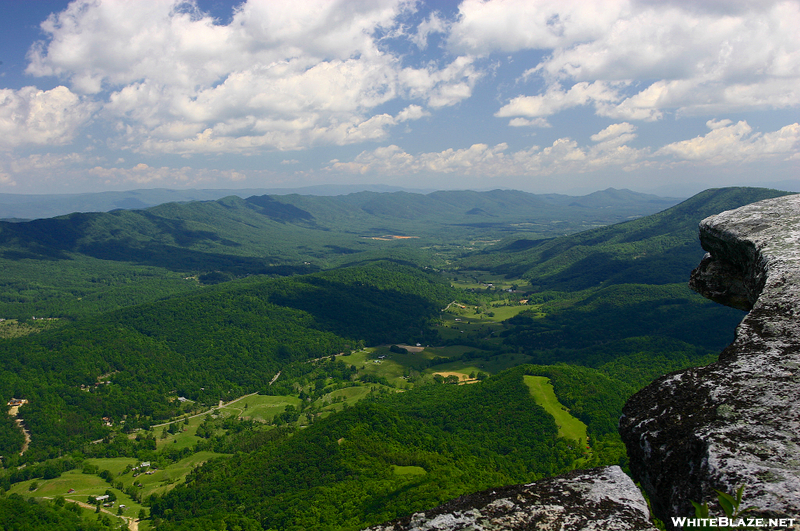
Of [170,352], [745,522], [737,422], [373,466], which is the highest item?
[737,422]

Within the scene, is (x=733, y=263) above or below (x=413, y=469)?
above

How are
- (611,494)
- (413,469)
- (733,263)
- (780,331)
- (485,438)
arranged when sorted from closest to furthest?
(611,494)
(780,331)
(733,263)
(413,469)
(485,438)

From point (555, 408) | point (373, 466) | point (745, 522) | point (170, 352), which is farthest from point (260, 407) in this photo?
point (745, 522)

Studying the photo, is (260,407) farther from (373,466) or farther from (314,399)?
(373,466)

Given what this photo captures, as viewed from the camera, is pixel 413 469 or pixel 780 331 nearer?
pixel 780 331

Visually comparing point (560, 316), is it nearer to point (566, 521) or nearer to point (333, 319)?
point (333, 319)

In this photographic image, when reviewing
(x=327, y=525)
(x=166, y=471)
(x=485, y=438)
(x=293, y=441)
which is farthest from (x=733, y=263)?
(x=166, y=471)
